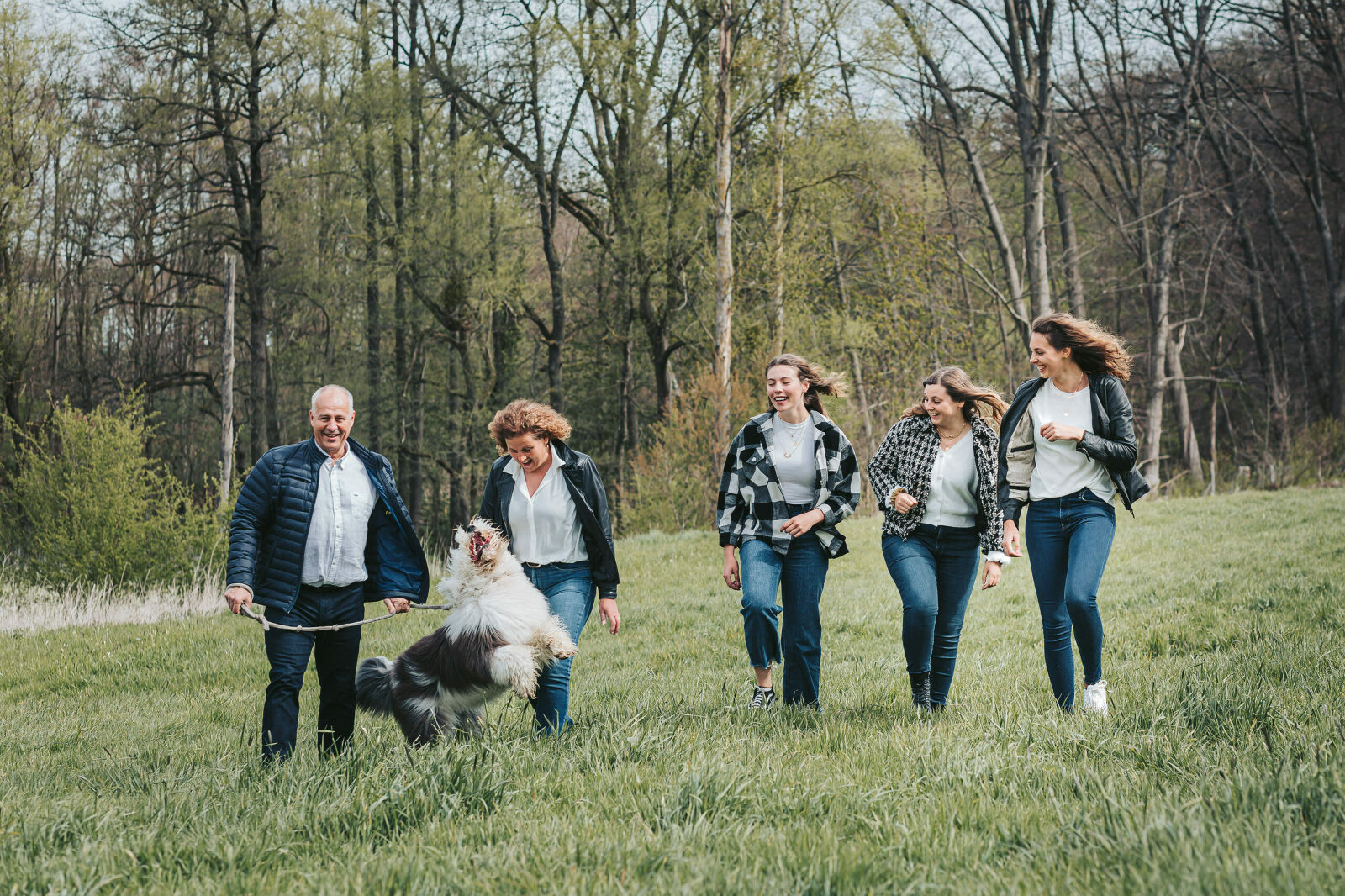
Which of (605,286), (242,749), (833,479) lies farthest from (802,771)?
(605,286)

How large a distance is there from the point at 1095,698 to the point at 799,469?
6.58 feet

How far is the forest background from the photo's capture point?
20.5m

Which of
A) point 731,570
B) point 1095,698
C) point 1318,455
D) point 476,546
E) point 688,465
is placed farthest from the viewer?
point 1318,455

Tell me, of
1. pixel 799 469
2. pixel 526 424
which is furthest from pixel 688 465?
pixel 526 424

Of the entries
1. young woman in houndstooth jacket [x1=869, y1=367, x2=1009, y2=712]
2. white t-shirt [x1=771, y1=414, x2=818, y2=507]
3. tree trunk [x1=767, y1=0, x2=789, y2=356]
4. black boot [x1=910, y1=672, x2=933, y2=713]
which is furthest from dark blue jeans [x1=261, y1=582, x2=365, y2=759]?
tree trunk [x1=767, y1=0, x2=789, y2=356]

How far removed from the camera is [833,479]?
5707 millimetres

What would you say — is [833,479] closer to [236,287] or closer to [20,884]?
[20,884]

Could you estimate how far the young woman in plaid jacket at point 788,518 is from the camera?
5641 millimetres

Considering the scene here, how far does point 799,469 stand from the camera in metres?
5.75

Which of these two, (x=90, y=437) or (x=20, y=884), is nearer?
(x=20, y=884)

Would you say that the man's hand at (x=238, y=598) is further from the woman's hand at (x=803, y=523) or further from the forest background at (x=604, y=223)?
the forest background at (x=604, y=223)

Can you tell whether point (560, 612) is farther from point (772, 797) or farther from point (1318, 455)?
point (1318, 455)

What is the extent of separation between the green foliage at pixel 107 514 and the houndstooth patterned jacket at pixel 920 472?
525 inches

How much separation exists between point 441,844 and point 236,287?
26.8m
